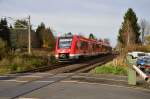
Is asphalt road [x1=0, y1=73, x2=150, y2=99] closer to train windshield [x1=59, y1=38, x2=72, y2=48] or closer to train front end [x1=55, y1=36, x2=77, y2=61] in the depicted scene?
train front end [x1=55, y1=36, x2=77, y2=61]

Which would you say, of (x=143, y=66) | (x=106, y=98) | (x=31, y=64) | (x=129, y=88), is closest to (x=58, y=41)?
(x=31, y=64)

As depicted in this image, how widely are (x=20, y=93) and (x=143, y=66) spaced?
20696 millimetres

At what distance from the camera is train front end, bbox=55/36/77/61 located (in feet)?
125

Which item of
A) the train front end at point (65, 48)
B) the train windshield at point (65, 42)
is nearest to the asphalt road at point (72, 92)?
the train front end at point (65, 48)

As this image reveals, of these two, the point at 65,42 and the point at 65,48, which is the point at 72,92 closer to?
the point at 65,48

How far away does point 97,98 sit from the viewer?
12422 mm

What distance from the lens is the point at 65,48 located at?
127 feet

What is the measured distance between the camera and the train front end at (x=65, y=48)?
3814cm

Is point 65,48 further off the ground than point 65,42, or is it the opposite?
point 65,42

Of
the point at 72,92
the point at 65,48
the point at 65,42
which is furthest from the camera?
the point at 65,42

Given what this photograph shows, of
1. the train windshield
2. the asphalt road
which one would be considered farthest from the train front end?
the asphalt road

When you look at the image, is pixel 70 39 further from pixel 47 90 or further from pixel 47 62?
pixel 47 90

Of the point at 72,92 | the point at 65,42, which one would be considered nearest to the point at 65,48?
the point at 65,42

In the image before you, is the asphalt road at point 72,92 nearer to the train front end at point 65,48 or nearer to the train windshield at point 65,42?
the train front end at point 65,48
